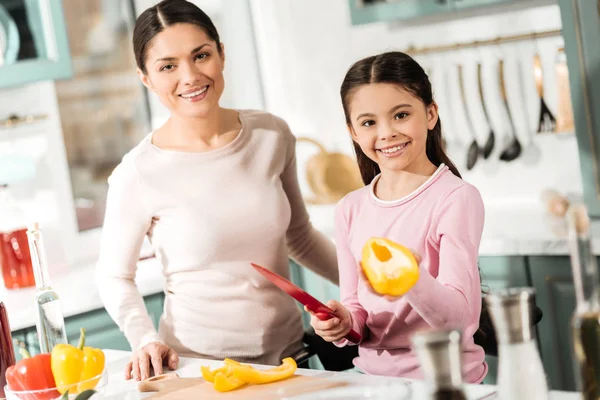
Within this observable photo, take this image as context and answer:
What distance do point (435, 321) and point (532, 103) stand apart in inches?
62.4

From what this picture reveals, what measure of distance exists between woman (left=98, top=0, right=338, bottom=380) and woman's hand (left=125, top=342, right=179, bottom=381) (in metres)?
0.15

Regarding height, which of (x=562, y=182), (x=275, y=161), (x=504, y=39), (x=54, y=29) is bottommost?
(x=562, y=182)

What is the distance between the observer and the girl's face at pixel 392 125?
1668 millimetres

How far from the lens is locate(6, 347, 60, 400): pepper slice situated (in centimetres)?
150

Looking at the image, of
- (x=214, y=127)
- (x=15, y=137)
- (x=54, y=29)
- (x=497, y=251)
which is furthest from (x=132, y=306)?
(x=15, y=137)

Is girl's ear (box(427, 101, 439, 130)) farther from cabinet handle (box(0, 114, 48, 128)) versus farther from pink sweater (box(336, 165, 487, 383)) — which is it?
cabinet handle (box(0, 114, 48, 128))

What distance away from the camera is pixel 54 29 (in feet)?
9.28

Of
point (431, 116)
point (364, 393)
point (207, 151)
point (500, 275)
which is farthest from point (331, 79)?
point (364, 393)

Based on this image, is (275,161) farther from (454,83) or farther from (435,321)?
(454,83)

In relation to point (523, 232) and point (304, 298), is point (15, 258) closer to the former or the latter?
point (523, 232)

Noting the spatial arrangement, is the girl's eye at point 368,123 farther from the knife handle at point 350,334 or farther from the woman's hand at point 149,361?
the woman's hand at point 149,361

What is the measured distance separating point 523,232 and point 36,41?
1629mm

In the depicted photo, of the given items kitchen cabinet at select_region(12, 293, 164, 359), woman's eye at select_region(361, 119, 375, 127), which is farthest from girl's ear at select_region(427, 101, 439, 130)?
kitchen cabinet at select_region(12, 293, 164, 359)

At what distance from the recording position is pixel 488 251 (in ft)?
8.13
